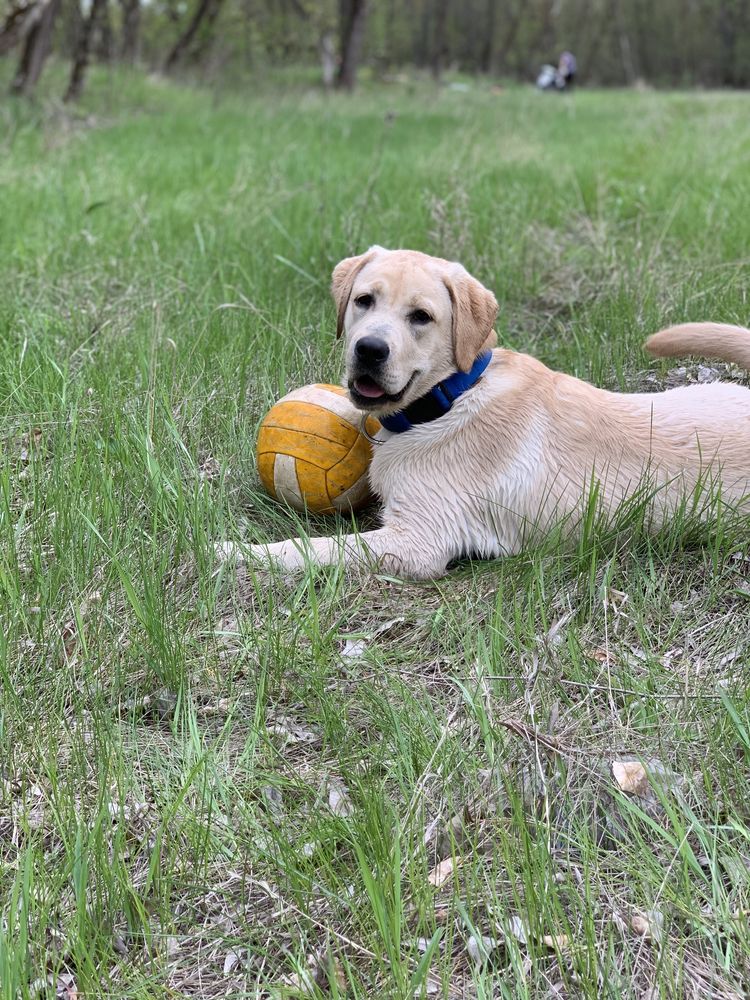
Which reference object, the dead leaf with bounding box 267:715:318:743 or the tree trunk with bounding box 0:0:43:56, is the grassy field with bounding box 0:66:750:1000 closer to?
the dead leaf with bounding box 267:715:318:743

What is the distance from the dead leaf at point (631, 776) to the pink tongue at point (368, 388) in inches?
56.9

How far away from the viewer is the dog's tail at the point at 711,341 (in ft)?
11.0

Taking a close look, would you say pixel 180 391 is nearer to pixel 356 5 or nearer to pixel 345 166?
pixel 345 166

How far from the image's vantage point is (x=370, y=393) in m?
3.10

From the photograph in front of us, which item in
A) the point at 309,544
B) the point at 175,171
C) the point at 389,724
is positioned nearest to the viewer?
the point at 389,724

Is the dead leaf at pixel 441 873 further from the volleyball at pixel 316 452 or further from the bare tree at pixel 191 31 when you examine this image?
the bare tree at pixel 191 31

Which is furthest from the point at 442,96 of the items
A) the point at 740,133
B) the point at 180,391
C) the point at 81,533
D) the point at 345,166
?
the point at 81,533

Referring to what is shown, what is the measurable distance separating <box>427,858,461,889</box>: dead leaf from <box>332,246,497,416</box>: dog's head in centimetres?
157

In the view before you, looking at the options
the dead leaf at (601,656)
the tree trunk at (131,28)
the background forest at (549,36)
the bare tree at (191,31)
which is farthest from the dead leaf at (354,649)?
the background forest at (549,36)

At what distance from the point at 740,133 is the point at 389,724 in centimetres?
1000

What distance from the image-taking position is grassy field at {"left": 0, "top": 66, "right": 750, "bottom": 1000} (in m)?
1.77

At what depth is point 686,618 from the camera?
273 centimetres

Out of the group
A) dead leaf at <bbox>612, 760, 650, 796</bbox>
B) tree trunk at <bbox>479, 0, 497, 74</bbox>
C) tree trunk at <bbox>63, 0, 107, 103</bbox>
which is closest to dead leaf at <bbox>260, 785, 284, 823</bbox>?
dead leaf at <bbox>612, 760, 650, 796</bbox>

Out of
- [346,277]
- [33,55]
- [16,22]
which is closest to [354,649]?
[346,277]
